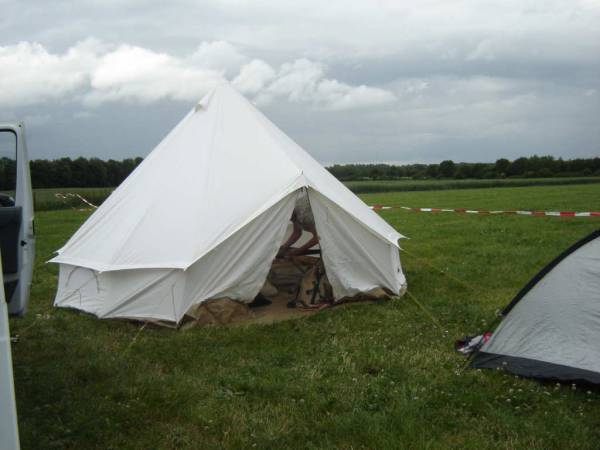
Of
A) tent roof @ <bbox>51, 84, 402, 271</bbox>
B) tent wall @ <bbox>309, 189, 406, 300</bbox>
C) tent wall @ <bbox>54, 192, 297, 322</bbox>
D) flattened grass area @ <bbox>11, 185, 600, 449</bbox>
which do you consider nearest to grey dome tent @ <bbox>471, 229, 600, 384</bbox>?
flattened grass area @ <bbox>11, 185, 600, 449</bbox>

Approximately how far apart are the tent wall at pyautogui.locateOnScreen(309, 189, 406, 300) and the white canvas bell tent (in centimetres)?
1

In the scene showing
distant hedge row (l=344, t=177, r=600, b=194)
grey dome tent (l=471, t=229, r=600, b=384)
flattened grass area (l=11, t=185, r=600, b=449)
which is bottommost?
flattened grass area (l=11, t=185, r=600, b=449)

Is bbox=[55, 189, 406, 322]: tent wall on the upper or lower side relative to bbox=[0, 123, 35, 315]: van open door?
lower

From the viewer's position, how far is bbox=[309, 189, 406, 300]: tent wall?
804 centimetres

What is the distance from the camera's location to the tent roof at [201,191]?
7.61 meters

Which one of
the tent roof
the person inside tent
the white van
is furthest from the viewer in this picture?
the person inside tent

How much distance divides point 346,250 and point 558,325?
317 centimetres

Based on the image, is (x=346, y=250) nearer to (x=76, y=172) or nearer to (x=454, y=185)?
(x=76, y=172)

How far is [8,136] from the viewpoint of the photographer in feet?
19.0

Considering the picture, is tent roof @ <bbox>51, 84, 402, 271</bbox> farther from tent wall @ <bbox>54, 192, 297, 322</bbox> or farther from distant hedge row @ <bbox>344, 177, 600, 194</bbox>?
distant hedge row @ <bbox>344, 177, 600, 194</bbox>

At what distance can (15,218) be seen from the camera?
208 inches

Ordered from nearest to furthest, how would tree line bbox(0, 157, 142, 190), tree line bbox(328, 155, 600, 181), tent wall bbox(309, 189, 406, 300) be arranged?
1. tent wall bbox(309, 189, 406, 300)
2. tree line bbox(0, 157, 142, 190)
3. tree line bbox(328, 155, 600, 181)

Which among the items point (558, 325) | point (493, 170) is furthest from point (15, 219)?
point (493, 170)

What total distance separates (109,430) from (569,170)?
196ft
